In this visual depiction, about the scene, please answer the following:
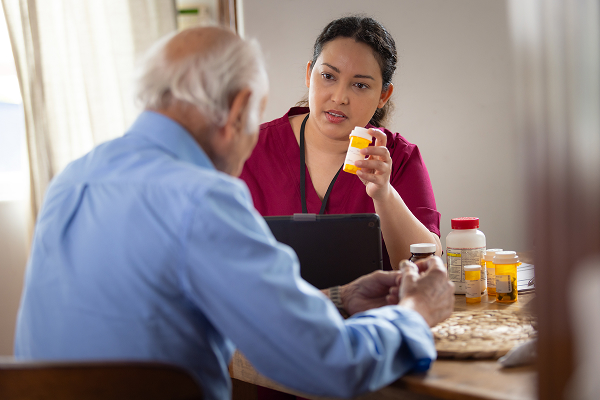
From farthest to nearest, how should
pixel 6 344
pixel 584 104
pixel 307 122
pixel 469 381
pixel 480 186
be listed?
pixel 480 186 < pixel 6 344 < pixel 307 122 < pixel 469 381 < pixel 584 104

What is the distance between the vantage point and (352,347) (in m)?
0.73

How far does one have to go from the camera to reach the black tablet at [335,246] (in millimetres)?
1181

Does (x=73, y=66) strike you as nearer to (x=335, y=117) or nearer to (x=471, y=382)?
(x=335, y=117)

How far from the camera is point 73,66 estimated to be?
2414 mm

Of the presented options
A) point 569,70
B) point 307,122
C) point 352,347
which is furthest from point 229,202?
point 307,122

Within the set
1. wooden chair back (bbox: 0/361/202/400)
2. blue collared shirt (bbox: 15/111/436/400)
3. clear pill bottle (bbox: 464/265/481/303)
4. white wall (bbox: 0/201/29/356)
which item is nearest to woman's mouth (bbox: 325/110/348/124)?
clear pill bottle (bbox: 464/265/481/303)

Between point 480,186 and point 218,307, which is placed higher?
point 218,307

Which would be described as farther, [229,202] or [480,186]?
[480,186]

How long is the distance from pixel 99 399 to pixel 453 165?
2.79 meters

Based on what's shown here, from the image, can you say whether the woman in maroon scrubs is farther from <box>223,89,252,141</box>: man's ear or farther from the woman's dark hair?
<box>223,89,252,141</box>: man's ear

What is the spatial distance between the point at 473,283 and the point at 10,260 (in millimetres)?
1919

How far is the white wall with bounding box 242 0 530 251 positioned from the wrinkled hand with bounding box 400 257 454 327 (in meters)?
2.09

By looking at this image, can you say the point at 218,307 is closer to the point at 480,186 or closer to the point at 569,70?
the point at 569,70

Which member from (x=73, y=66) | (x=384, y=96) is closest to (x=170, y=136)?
(x=384, y=96)
